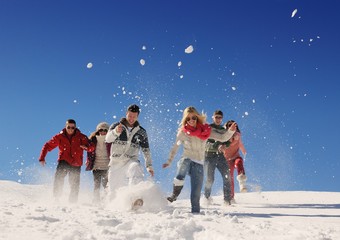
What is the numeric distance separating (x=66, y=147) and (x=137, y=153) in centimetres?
248

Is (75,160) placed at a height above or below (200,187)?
above

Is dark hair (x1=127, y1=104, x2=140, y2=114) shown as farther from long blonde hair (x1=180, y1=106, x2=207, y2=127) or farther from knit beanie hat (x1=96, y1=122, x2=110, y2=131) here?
knit beanie hat (x1=96, y1=122, x2=110, y2=131)

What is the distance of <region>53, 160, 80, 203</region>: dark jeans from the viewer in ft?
31.3

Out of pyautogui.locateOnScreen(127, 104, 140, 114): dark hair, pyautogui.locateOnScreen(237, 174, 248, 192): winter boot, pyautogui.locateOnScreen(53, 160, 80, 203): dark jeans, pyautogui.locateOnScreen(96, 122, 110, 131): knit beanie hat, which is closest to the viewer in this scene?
pyautogui.locateOnScreen(127, 104, 140, 114): dark hair

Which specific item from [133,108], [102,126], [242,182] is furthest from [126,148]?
[242,182]

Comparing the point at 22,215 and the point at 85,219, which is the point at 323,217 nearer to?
the point at 85,219

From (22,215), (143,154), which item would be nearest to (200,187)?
(143,154)

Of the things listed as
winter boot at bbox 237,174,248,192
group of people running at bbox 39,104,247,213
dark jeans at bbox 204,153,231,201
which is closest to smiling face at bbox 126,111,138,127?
group of people running at bbox 39,104,247,213

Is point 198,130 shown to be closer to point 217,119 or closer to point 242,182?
point 217,119

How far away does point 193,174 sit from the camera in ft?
24.4

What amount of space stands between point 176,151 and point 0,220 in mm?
3544

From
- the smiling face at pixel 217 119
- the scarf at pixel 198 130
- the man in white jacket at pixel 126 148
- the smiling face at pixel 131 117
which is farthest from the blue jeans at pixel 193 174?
the smiling face at pixel 217 119

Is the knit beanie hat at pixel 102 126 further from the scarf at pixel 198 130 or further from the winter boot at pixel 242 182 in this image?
the winter boot at pixel 242 182

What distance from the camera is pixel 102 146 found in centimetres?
1024
